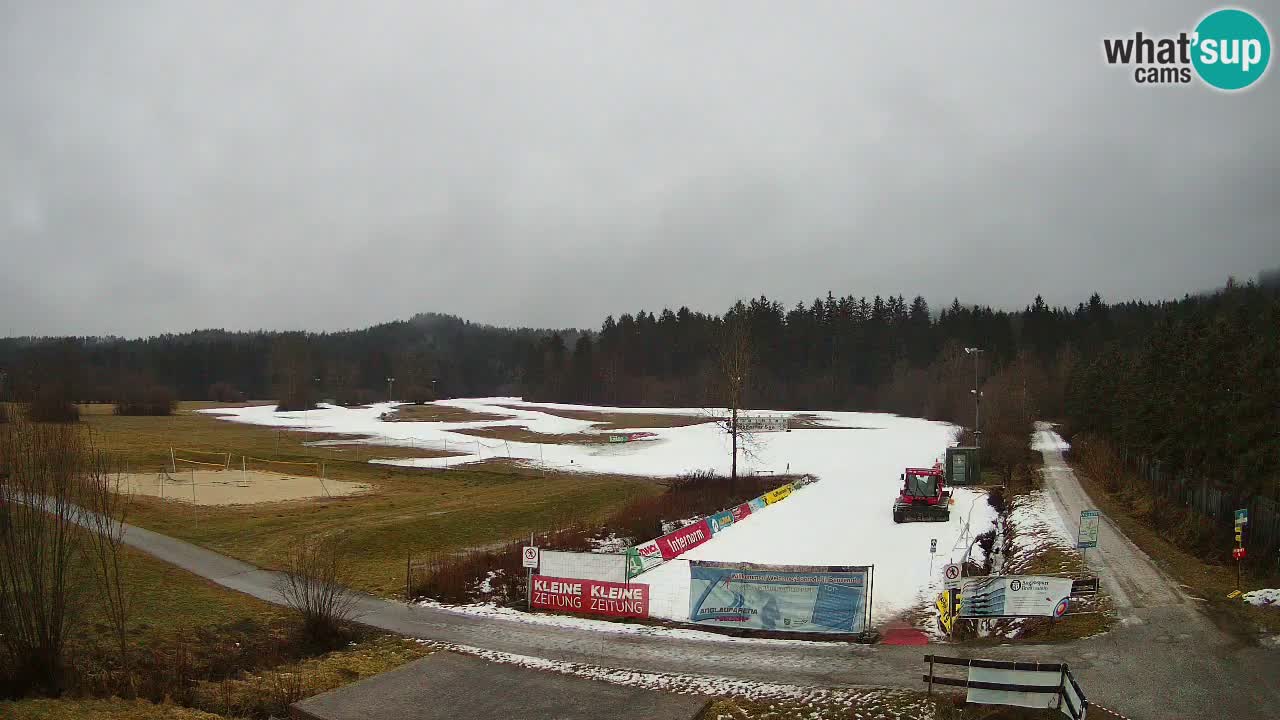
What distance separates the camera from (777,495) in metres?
39.7

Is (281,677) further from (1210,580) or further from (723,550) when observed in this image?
(1210,580)

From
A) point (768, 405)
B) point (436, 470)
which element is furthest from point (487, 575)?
point (768, 405)

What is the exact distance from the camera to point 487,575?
78.3ft

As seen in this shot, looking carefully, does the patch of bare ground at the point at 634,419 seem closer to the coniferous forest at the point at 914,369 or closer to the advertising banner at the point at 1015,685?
the coniferous forest at the point at 914,369

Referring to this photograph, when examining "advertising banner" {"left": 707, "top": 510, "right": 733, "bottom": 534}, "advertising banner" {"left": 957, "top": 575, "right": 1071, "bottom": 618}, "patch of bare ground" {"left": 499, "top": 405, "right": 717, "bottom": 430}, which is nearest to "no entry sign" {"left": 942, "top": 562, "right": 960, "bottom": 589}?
"advertising banner" {"left": 957, "top": 575, "right": 1071, "bottom": 618}

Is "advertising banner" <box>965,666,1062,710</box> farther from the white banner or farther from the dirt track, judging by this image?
the dirt track

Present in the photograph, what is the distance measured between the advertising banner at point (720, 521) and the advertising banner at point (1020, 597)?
14.6m

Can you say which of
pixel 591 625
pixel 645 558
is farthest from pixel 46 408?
pixel 645 558

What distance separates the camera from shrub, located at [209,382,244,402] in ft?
511

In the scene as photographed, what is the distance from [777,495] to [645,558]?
1643 cm

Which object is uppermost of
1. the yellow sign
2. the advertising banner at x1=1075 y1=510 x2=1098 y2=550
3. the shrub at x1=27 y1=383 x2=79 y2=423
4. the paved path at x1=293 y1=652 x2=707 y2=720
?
the shrub at x1=27 y1=383 x2=79 y2=423

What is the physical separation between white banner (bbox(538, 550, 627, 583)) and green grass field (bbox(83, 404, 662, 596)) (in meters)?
5.36

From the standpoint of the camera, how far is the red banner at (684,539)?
26469 millimetres

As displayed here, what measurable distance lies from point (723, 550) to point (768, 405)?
9861cm
